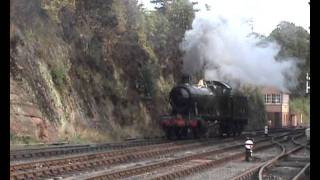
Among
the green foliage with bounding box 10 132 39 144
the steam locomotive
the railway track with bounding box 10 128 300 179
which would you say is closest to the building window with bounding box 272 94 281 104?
the steam locomotive

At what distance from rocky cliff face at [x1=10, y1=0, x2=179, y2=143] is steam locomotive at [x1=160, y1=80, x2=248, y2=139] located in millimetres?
3133

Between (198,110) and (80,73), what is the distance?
647 cm

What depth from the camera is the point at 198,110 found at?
26469 mm

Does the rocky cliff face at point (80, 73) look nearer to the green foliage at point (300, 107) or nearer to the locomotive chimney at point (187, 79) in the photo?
the locomotive chimney at point (187, 79)

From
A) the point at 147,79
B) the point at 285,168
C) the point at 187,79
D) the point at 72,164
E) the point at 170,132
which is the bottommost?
the point at 285,168

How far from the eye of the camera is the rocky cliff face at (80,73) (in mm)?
22016

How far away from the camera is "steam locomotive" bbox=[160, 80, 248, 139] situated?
2619 cm

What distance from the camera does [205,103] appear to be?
27.0 meters

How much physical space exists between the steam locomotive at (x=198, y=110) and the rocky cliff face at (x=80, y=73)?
3.13m

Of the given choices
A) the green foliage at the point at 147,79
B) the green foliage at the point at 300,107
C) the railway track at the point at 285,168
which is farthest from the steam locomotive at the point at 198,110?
the green foliage at the point at 300,107

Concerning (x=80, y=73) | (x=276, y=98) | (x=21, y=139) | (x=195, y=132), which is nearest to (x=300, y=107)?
(x=276, y=98)

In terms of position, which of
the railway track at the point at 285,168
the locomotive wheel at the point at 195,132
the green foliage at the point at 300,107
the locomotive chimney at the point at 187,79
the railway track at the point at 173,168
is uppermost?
the locomotive chimney at the point at 187,79

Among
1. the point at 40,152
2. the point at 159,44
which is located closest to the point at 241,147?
the point at 40,152

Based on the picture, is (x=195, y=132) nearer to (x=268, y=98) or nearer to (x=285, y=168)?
(x=285, y=168)
